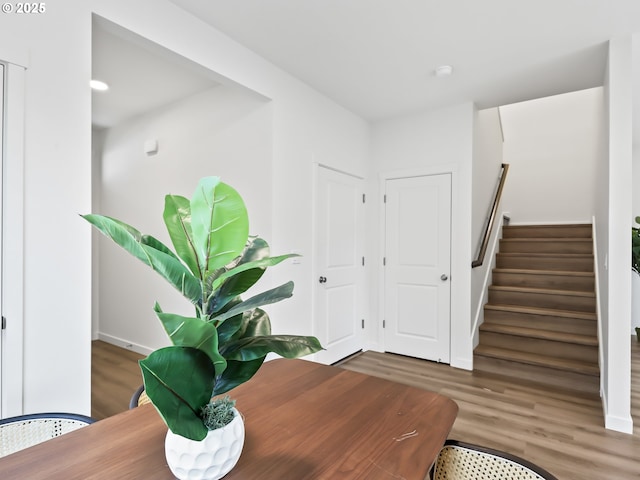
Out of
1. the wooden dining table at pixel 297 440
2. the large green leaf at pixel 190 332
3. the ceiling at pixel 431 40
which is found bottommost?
the wooden dining table at pixel 297 440

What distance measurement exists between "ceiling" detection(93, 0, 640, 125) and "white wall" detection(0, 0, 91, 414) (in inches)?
13.2

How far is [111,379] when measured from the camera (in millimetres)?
3225

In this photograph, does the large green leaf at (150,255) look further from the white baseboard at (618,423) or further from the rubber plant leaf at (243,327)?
the white baseboard at (618,423)

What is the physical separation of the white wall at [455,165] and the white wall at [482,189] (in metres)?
0.12

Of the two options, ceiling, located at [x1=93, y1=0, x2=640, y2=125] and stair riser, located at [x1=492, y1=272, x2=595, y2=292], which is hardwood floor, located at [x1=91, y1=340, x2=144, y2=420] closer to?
ceiling, located at [x1=93, y1=0, x2=640, y2=125]

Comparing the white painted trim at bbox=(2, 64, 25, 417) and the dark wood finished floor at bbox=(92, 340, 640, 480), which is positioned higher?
the white painted trim at bbox=(2, 64, 25, 417)

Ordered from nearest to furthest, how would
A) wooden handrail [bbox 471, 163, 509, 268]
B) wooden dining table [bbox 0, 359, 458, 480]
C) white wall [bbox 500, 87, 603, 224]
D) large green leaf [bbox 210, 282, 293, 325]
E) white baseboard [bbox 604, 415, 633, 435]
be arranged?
large green leaf [bbox 210, 282, 293, 325] → wooden dining table [bbox 0, 359, 458, 480] → white baseboard [bbox 604, 415, 633, 435] → wooden handrail [bbox 471, 163, 509, 268] → white wall [bbox 500, 87, 603, 224]

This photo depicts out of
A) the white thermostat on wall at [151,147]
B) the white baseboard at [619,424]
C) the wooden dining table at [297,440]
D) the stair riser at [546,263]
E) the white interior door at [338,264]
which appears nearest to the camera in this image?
the wooden dining table at [297,440]

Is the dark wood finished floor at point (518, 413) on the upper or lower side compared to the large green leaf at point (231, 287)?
lower

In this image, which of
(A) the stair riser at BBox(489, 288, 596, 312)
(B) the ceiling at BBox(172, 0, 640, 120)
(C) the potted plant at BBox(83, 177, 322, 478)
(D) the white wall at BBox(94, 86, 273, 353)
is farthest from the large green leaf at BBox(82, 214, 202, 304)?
(A) the stair riser at BBox(489, 288, 596, 312)

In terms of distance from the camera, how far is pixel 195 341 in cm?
63

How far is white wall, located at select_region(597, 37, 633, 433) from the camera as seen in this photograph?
92.9 inches

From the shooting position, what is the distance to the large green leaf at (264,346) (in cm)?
78

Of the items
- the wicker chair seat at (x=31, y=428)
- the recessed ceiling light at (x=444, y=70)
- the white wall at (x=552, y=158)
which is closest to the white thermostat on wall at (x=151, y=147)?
the recessed ceiling light at (x=444, y=70)
